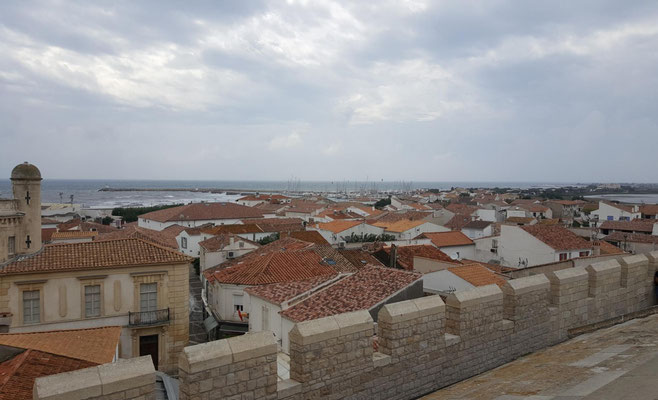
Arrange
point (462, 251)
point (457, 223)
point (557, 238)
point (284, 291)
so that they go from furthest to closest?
point (457, 223) < point (462, 251) < point (557, 238) < point (284, 291)

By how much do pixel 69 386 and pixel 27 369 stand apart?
6.27 m

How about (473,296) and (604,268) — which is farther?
(604,268)

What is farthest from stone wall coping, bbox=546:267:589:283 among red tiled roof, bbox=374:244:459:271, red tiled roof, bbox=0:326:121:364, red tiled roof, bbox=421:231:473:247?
red tiled roof, bbox=421:231:473:247

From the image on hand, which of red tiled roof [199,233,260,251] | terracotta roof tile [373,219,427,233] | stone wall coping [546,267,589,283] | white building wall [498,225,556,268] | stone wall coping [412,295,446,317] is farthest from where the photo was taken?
terracotta roof tile [373,219,427,233]

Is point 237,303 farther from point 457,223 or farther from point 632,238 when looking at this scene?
point 457,223

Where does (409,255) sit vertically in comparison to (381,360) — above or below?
below

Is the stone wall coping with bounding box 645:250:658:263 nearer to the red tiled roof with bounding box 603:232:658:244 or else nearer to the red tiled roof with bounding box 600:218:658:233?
the red tiled roof with bounding box 603:232:658:244

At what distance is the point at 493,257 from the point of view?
37031 millimetres

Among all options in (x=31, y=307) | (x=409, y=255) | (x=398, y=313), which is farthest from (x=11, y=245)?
(x=409, y=255)

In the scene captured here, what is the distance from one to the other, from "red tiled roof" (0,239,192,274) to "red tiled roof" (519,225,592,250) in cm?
2507

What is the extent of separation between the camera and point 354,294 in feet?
47.8

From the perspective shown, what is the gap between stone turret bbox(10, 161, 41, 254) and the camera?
18656mm

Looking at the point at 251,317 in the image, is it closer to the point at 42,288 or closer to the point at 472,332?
the point at 42,288

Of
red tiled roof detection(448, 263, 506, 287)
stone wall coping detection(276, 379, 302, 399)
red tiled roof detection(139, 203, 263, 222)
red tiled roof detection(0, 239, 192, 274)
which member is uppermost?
stone wall coping detection(276, 379, 302, 399)
